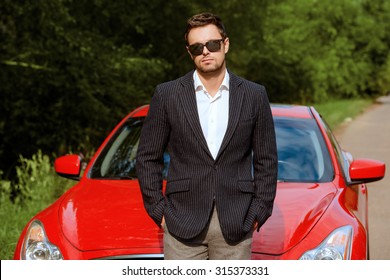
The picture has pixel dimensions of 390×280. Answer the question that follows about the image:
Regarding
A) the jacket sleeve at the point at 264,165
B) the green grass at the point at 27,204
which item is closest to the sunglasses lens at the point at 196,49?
the jacket sleeve at the point at 264,165

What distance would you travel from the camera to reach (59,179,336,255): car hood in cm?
436

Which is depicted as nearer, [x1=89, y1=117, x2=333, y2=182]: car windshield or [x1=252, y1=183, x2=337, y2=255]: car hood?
[x1=252, y1=183, x2=337, y2=255]: car hood

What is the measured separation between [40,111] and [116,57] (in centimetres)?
219

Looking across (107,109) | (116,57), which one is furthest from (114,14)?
(107,109)

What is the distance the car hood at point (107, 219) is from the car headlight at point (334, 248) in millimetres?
799

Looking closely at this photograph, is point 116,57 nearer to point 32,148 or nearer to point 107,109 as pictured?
point 107,109

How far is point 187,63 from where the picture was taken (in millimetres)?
21656

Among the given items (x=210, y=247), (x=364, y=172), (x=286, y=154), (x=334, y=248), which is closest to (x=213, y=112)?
(x=210, y=247)

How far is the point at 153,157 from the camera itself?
11.8 ft

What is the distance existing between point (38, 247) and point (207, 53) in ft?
5.70

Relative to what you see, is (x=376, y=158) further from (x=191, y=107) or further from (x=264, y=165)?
(x=191, y=107)

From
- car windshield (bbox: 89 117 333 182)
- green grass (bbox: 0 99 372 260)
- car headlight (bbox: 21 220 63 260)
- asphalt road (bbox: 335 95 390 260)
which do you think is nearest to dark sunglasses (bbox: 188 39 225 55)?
car headlight (bbox: 21 220 63 260)

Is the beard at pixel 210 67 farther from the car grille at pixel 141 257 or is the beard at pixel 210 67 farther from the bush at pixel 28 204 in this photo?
the bush at pixel 28 204

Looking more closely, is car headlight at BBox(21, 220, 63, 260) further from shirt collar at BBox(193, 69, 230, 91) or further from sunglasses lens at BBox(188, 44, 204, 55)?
sunglasses lens at BBox(188, 44, 204, 55)
